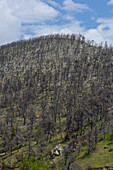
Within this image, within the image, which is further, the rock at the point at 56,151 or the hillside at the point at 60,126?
the rock at the point at 56,151

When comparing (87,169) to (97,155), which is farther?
(97,155)

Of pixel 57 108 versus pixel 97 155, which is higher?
pixel 57 108

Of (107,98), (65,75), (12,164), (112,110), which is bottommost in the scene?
(12,164)

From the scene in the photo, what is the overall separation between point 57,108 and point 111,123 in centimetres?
3616

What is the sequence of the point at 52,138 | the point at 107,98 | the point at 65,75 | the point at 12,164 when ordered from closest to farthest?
the point at 12,164 < the point at 52,138 < the point at 107,98 < the point at 65,75

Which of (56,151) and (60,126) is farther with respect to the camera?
(60,126)

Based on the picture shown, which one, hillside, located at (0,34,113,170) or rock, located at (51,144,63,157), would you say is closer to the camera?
hillside, located at (0,34,113,170)

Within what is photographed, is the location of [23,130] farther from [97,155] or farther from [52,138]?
[97,155]

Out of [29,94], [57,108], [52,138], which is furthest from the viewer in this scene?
[29,94]

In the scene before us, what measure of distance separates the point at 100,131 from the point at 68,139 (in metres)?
14.9

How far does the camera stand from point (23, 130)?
85.9 m

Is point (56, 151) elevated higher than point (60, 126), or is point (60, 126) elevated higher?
point (60, 126)

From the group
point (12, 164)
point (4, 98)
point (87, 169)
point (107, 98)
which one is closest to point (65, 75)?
point (4, 98)

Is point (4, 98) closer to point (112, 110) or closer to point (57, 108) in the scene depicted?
point (57, 108)
